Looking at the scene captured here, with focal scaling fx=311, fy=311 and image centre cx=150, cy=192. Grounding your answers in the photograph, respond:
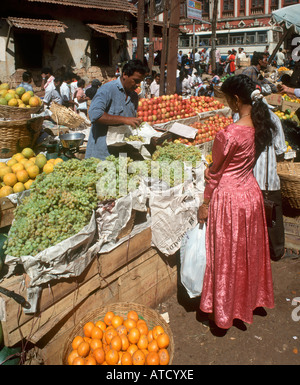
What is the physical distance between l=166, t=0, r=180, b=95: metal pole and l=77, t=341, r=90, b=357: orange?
5.12m

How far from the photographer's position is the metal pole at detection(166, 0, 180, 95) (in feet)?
18.5

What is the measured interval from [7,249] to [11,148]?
1493 millimetres

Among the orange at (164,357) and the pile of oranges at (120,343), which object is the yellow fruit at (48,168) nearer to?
the pile of oranges at (120,343)

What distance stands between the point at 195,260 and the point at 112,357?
1.11m

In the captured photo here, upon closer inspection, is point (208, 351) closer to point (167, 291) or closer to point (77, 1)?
point (167, 291)

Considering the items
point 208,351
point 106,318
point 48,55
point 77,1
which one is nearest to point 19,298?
point 106,318

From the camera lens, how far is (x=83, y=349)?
2.25 m

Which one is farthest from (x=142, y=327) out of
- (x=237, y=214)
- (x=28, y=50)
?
(x=28, y=50)

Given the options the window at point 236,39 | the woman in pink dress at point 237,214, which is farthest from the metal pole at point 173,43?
the window at point 236,39

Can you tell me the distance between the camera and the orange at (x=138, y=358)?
2.24 metres

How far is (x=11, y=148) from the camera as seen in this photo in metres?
3.31

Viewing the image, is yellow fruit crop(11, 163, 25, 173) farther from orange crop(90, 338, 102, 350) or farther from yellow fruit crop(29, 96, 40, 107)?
orange crop(90, 338, 102, 350)

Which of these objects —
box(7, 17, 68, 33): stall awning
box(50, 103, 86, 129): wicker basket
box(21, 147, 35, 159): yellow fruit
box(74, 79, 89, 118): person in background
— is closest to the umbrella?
box(74, 79, 89, 118): person in background

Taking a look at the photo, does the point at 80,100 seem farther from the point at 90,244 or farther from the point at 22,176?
the point at 90,244
